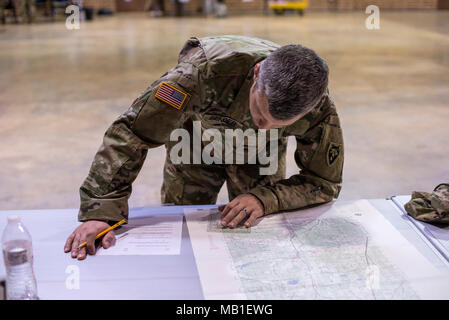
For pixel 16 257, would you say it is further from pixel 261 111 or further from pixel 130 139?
pixel 261 111

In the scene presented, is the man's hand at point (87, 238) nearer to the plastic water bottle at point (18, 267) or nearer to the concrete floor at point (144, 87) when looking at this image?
the plastic water bottle at point (18, 267)

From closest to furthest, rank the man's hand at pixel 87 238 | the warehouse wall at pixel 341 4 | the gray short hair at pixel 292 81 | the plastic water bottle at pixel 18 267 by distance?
the plastic water bottle at pixel 18 267, the gray short hair at pixel 292 81, the man's hand at pixel 87 238, the warehouse wall at pixel 341 4

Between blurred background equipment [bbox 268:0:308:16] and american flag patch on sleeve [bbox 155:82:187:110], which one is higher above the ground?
blurred background equipment [bbox 268:0:308:16]

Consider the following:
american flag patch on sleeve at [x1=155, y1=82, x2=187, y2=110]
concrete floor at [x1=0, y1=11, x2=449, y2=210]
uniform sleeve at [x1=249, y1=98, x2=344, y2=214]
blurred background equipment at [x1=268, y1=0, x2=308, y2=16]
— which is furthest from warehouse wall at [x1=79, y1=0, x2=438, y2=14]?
american flag patch on sleeve at [x1=155, y1=82, x2=187, y2=110]

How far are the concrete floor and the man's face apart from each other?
1.71m

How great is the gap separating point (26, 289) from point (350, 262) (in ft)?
2.58

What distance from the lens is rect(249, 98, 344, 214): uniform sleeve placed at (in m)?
1.57

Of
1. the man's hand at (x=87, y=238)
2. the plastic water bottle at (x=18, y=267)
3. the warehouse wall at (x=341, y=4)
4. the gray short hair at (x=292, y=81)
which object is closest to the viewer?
the plastic water bottle at (x=18, y=267)

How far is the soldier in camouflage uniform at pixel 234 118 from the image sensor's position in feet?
4.19

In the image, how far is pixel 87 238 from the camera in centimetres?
139

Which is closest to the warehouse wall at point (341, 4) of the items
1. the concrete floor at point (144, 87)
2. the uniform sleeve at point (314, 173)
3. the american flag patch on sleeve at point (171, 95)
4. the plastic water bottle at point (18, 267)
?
the concrete floor at point (144, 87)

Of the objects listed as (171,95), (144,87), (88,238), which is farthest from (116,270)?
(144,87)

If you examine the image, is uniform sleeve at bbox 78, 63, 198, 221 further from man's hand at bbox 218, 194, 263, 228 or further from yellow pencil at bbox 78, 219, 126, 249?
man's hand at bbox 218, 194, 263, 228

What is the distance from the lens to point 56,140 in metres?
3.97
